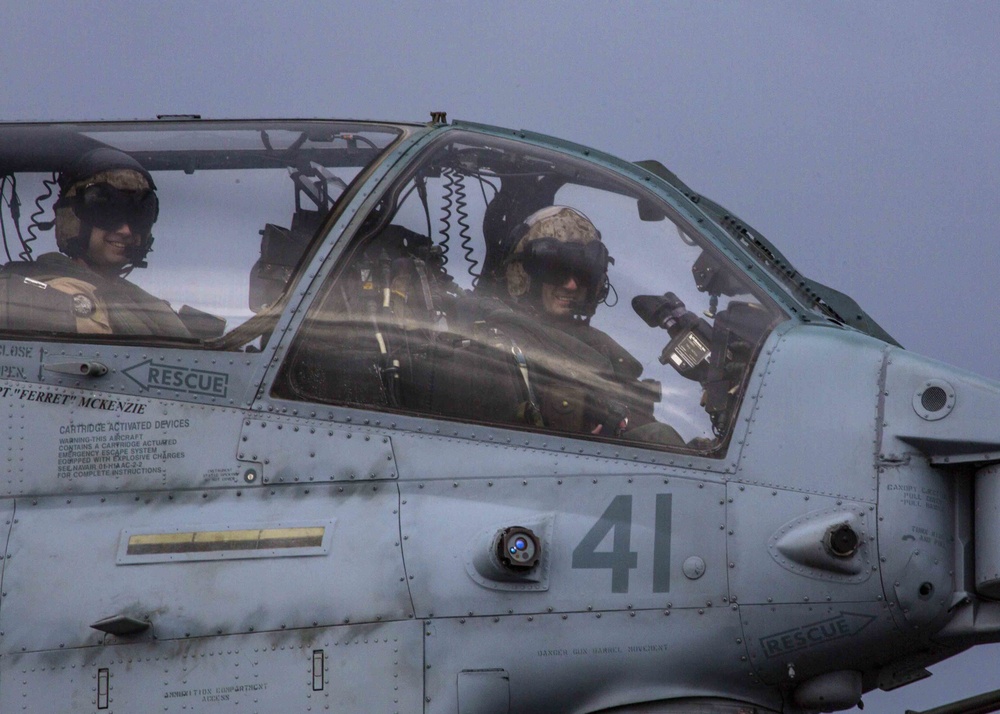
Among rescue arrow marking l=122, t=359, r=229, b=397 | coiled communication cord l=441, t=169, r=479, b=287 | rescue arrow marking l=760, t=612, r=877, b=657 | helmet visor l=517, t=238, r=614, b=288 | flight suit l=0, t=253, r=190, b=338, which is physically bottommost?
rescue arrow marking l=760, t=612, r=877, b=657

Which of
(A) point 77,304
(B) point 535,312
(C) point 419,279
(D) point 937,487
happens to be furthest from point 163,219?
(D) point 937,487

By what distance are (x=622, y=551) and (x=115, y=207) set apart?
2414 millimetres

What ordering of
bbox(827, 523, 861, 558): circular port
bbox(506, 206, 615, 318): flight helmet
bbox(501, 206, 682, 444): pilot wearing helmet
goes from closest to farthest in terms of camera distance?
bbox(827, 523, 861, 558): circular port
bbox(501, 206, 682, 444): pilot wearing helmet
bbox(506, 206, 615, 318): flight helmet

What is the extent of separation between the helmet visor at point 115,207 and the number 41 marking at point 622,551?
2.13 meters

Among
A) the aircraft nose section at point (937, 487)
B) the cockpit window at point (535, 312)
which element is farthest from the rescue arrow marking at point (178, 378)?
the aircraft nose section at point (937, 487)

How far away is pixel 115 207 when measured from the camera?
15.9 ft

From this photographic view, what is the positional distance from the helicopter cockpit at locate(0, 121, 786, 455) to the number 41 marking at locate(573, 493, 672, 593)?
0.30 metres

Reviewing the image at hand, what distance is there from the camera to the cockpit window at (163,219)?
4.63 m

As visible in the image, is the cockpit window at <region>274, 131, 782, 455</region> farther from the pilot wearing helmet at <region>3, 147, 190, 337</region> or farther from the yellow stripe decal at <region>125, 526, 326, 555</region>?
the pilot wearing helmet at <region>3, 147, 190, 337</region>

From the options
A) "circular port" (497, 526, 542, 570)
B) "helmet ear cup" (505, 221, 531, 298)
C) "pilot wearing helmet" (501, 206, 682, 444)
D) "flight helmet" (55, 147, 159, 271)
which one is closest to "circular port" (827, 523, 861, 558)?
"pilot wearing helmet" (501, 206, 682, 444)

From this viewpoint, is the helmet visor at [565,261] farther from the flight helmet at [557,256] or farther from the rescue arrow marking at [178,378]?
the rescue arrow marking at [178,378]

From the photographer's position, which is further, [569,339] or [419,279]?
[419,279]

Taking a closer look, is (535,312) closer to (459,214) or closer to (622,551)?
(459,214)

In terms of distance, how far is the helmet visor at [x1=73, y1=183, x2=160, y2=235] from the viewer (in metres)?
4.80
